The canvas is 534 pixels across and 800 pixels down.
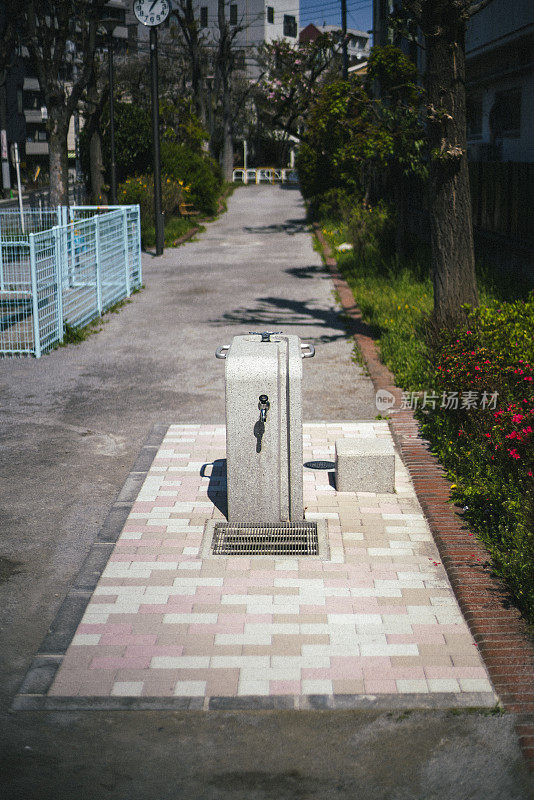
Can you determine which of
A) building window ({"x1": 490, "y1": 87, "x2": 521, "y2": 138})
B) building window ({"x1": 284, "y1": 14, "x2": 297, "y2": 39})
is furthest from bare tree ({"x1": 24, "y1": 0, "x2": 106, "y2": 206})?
building window ({"x1": 284, "y1": 14, "x2": 297, "y2": 39})

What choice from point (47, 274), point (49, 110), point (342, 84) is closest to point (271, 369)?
point (47, 274)

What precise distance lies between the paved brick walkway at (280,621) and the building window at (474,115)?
19.5 metres

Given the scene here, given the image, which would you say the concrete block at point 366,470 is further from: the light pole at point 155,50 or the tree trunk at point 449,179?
the light pole at point 155,50

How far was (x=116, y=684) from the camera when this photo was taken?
14.9 ft

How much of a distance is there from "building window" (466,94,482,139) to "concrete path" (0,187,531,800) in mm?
11143

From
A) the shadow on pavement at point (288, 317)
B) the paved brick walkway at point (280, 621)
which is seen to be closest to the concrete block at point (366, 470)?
the paved brick walkway at point (280, 621)

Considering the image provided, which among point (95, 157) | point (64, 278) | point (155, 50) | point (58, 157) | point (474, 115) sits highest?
point (155, 50)

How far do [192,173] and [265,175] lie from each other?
3324 centimetres

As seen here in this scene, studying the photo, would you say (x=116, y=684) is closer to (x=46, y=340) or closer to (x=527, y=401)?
(x=527, y=401)

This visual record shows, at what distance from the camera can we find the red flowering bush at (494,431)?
227 inches

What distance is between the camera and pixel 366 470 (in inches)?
285

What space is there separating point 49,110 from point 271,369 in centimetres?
2047

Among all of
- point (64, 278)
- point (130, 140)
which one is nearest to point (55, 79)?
point (130, 140)

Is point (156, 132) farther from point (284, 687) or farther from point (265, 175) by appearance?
point (265, 175)
